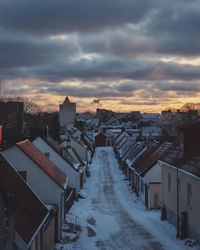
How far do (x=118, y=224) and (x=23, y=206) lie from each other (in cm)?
1174

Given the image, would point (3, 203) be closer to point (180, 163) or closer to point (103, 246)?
point (103, 246)

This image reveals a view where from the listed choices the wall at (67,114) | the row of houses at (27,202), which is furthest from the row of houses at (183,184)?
the wall at (67,114)

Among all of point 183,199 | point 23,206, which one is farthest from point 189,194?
point 23,206

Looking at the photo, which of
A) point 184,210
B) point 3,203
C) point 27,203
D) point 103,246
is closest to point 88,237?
point 103,246

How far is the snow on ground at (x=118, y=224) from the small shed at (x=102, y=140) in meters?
72.6

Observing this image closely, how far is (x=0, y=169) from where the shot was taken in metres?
14.5

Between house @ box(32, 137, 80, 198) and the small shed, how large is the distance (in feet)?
261

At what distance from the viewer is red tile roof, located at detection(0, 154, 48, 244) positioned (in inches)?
470

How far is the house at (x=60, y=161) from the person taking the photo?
29.2 metres

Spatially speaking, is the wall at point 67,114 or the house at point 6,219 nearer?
the house at point 6,219

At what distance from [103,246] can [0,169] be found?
7.97 meters

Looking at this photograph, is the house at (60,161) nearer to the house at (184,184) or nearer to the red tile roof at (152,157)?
the red tile roof at (152,157)

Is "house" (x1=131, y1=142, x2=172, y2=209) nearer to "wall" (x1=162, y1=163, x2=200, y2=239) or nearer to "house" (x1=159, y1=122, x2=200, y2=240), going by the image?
"wall" (x1=162, y1=163, x2=200, y2=239)

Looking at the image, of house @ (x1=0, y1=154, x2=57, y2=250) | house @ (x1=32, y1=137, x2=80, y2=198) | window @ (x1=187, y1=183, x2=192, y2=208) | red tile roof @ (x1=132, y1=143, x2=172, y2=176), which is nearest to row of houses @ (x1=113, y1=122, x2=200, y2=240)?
window @ (x1=187, y1=183, x2=192, y2=208)
